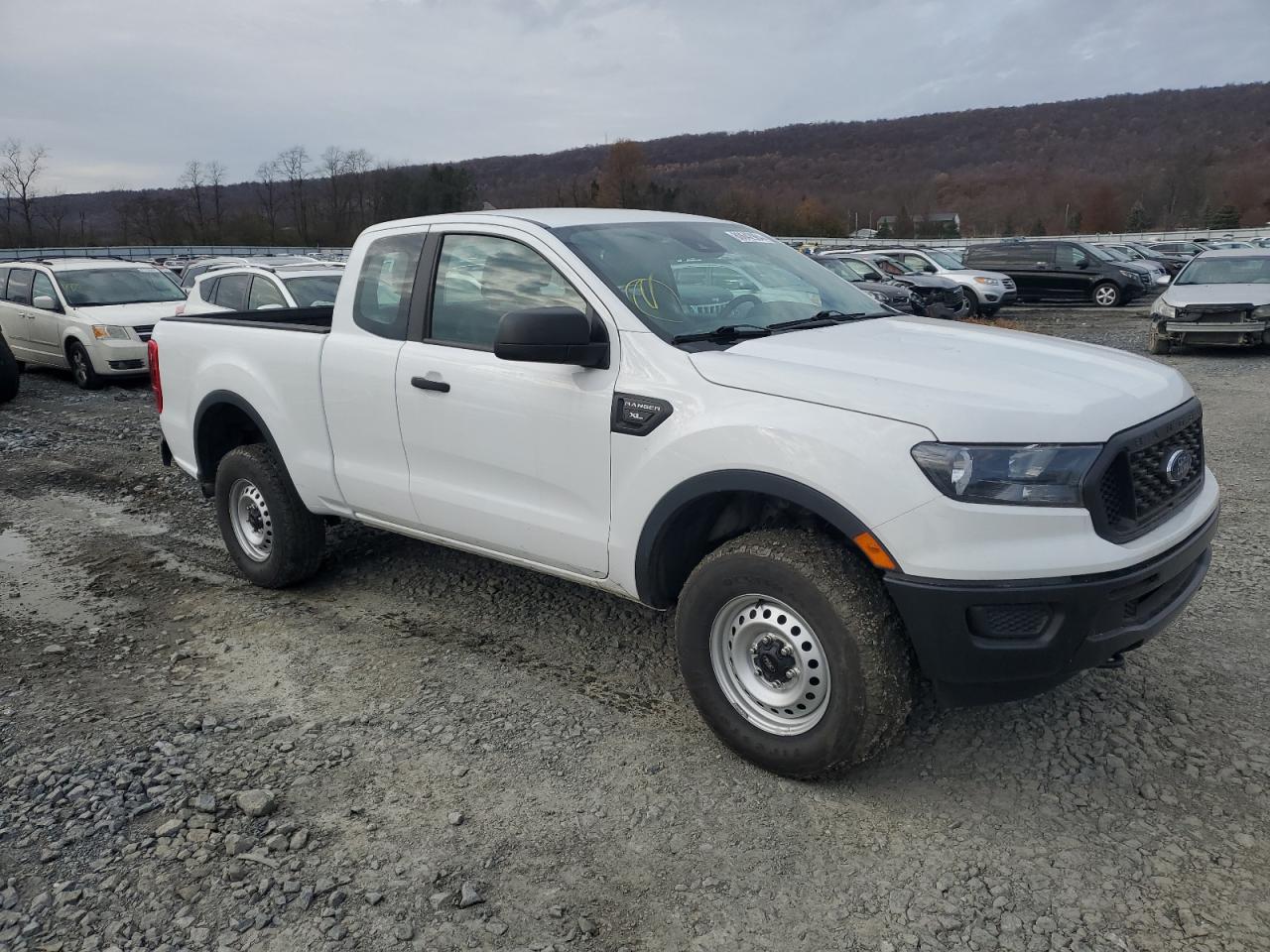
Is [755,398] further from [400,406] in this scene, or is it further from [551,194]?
[551,194]

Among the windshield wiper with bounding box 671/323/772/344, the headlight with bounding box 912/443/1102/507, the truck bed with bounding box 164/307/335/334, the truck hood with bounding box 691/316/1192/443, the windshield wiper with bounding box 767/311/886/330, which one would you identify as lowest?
the headlight with bounding box 912/443/1102/507

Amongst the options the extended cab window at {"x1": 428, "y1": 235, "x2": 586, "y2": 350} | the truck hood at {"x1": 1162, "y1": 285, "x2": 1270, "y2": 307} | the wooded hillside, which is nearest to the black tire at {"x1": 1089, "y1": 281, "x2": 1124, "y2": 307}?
the truck hood at {"x1": 1162, "y1": 285, "x2": 1270, "y2": 307}

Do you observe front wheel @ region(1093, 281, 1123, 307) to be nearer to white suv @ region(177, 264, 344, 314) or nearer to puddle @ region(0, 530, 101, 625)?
white suv @ region(177, 264, 344, 314)

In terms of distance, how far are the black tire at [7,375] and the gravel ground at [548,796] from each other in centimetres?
778

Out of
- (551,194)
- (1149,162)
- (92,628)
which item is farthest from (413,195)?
(1149,162)

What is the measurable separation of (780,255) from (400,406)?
1879 mm

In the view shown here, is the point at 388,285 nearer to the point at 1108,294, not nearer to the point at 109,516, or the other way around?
the point at 109,516

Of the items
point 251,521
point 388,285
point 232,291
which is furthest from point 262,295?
point 388,285

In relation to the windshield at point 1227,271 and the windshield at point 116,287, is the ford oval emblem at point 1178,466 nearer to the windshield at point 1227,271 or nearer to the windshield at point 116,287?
the windshield at point 1227,271

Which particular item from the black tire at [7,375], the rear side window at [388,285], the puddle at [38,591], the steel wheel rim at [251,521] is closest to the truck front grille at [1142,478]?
the rear side window at [388,285]

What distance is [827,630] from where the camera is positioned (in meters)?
3.07

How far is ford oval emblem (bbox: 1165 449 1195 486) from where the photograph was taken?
3.18 meters

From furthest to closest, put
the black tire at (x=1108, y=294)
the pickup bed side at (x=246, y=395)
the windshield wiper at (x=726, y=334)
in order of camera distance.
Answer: the black tire at (x=1108, y=294) → the pickup bed side at (x=246, y=395) → the windshield wiper at (x=726, y=334)

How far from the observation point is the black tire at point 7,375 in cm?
1150
